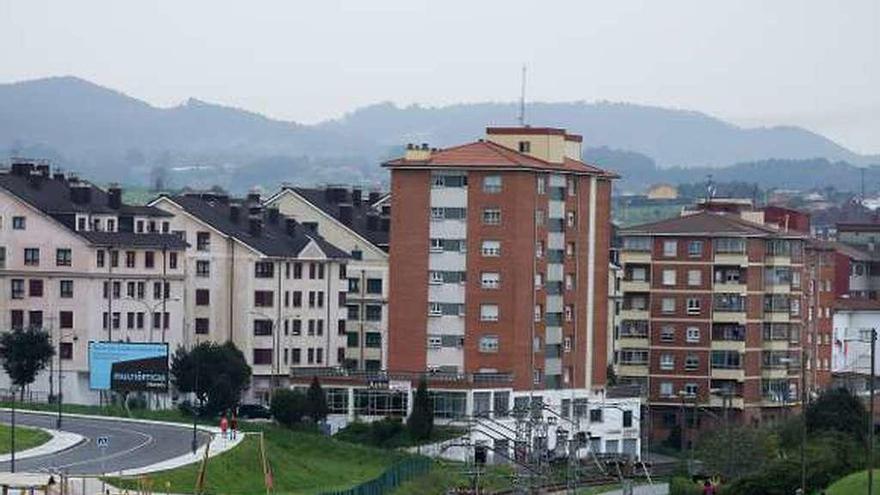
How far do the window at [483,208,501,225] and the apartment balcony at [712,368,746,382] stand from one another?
19.4 metres

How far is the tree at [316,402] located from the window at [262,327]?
1937 cm

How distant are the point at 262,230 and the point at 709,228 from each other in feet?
65.3

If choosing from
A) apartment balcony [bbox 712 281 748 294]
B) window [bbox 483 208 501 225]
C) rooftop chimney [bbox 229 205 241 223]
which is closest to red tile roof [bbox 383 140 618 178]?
window [bbox 483 208 501 225]

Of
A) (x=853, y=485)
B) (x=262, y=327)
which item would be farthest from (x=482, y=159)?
(x=853, y=485)

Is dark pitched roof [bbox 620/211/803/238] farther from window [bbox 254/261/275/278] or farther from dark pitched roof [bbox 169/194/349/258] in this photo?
window [bbox 254/261/275/278]

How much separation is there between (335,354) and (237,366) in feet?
73.0

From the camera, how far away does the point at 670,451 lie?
435 ft

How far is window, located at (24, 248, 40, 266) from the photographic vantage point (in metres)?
128

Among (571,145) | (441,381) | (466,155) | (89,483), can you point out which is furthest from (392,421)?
(89,483)

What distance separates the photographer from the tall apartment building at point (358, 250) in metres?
142

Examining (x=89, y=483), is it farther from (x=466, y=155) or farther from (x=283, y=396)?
(x=466, y=155)

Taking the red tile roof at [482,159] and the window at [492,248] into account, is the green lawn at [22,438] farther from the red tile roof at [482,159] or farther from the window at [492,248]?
the window at [492,248]

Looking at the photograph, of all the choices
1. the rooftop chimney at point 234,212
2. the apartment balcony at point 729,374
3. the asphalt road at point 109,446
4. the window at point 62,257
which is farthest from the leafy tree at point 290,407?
the apartment balcony at point 729,374

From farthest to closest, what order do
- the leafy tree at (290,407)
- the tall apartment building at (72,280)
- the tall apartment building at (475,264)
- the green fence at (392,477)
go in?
the tall apartment building at (72,280), the tall apartment building at (475,264), the leafy tree at (290,407), the green fence at (392,477)
